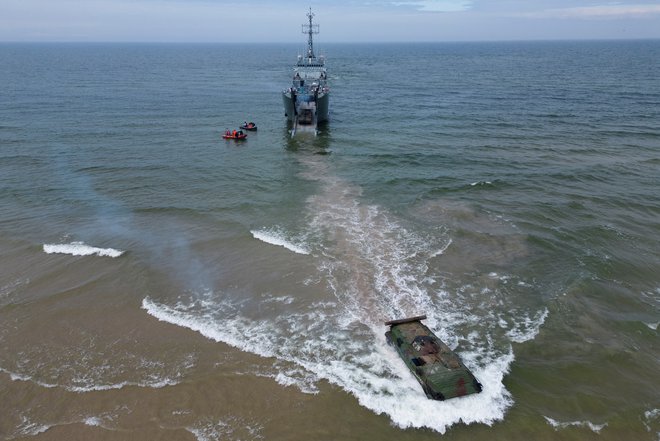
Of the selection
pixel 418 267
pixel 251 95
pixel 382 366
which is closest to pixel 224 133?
pixel 251 95

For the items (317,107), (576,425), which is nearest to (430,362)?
(576,425)

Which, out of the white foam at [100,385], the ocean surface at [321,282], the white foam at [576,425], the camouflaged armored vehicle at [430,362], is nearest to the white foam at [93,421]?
the ocean surface at [321,282]

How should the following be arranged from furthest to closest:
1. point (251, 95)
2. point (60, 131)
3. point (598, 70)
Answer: point (598, 70)
point (251, 95)
point (60, 131)

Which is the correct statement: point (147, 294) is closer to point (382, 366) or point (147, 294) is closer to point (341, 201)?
point (382, 366)

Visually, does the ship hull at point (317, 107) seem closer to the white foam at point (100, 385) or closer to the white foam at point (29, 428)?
the white foam at point (100, 385)

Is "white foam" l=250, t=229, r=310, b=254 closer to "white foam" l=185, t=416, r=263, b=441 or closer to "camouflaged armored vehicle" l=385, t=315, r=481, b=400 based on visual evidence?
"camouflaged armored vehicle" l=385, t=315, r=481, b=400

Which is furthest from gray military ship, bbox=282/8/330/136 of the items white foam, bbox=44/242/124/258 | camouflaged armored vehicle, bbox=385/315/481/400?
camouflaged armored vehicle, bbox=385/315/481/400
